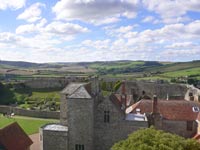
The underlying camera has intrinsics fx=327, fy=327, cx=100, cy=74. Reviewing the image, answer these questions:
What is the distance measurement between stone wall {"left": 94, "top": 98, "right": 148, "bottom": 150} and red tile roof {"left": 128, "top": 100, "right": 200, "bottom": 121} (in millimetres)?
4116

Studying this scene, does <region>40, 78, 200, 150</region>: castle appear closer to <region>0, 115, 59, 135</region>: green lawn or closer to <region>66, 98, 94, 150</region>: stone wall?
<region>66, 98, 94, 150</region>: stone wall

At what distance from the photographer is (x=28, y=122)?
52.3 metres

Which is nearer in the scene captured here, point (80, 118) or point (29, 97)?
point (80, 118)

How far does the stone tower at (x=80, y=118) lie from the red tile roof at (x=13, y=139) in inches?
175

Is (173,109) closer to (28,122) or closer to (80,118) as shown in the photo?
(80,118)

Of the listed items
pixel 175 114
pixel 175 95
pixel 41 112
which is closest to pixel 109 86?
pixel 175 95

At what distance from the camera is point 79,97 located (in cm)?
3177

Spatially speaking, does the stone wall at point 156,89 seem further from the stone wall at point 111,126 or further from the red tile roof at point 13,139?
the red tile roof at point 13,139

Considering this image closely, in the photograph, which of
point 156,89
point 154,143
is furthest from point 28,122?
point 154,143

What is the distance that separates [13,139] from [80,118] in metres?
6.57

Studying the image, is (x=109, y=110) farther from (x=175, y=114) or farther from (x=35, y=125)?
(x=35, y=125)

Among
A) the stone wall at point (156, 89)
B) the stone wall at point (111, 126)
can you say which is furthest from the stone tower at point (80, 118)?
the stone wall at point (156, 89)

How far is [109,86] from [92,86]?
40660 mm

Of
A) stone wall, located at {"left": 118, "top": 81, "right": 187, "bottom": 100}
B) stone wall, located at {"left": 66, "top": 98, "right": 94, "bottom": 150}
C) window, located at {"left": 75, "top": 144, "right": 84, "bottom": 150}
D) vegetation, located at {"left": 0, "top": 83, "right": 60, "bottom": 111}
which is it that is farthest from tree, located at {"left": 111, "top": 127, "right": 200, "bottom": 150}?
stone wall, located at {"left": 118, "top": 81, "right": 187, "bottom": 100}
